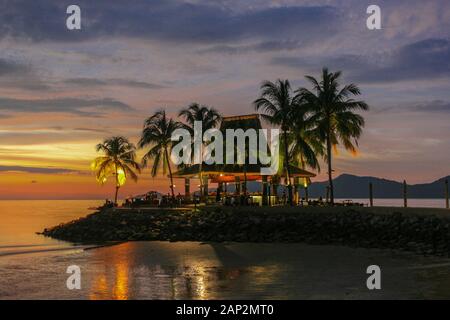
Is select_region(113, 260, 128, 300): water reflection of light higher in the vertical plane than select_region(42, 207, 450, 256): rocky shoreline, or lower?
lower

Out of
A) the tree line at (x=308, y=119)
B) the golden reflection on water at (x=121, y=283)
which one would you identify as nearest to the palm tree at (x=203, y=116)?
the tree line at (x=308, y=119)

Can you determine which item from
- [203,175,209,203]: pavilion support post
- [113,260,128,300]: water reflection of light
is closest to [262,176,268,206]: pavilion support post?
[203,175,209,203]: pavilion support post

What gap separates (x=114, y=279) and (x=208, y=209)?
70.4 feet

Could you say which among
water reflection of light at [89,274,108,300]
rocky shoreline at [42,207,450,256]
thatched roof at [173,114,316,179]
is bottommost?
water reflection of light at [89,274,108,300]

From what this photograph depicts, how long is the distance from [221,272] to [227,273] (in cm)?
37

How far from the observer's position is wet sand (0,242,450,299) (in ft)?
55.9

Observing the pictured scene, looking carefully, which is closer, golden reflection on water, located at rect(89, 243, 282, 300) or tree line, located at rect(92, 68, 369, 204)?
golden reflection on water, located at rect(89, 243, 282, 300)

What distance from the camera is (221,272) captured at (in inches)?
843

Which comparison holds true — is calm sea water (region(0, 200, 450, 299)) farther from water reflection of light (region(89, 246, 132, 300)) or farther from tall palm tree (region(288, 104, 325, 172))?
tall palm tree (region(288, 104, 325, 172))

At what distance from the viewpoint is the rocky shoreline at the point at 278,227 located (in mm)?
29766

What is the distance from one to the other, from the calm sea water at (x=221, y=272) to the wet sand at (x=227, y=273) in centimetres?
3

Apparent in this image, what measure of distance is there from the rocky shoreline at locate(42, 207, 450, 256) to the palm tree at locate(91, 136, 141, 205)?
678 inches

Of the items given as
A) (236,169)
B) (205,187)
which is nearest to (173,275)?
(236,169)
